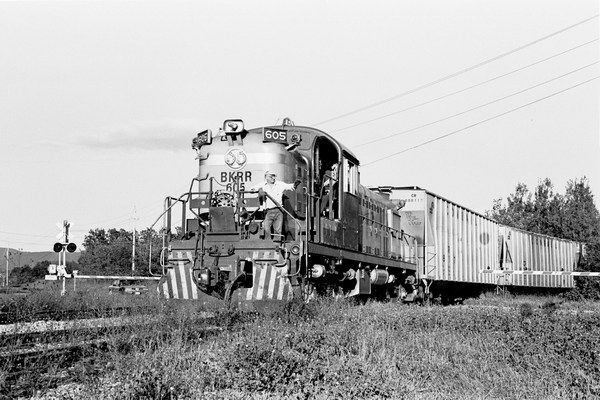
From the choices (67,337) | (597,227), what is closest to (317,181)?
(67,337)

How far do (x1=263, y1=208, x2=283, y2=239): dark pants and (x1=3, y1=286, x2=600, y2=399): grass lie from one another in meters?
1.62

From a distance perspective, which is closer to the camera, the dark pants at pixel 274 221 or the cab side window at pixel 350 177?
the dark pants at pixel 274 221

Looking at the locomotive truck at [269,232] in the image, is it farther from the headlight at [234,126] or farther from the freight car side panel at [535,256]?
the freight car side panel at [535,256]

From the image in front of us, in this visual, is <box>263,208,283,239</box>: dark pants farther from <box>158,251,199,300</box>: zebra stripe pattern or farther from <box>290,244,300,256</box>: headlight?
<box>158,251,199,300</box>: zebra stripe pattern

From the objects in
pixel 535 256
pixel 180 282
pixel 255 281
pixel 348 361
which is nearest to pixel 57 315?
pixel 180 282

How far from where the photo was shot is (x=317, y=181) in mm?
12578

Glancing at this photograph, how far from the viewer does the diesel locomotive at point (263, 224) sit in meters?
11.0

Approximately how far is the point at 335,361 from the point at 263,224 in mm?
4399

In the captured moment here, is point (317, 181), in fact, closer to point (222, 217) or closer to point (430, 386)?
point (222, 217)

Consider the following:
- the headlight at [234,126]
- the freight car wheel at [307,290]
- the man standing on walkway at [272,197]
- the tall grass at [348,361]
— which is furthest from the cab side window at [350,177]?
the tall grass at [348,361]

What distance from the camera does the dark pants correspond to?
11188mm

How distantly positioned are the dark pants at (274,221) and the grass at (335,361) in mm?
1618

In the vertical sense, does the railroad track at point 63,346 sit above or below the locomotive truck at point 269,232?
below

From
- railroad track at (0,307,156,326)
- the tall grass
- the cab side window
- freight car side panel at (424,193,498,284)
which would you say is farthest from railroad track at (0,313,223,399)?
freight car side panel at (424,193,498,284)
